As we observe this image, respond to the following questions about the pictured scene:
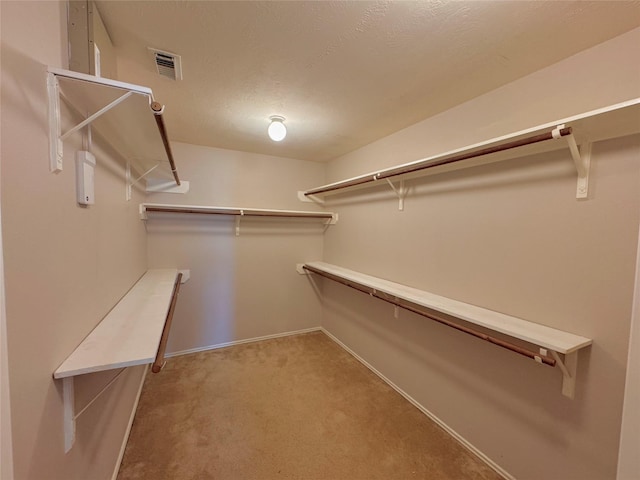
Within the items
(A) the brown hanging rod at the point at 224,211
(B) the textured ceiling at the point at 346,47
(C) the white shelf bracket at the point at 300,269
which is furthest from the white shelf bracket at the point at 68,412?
(C) the white shelf bracket at the point at 300,269

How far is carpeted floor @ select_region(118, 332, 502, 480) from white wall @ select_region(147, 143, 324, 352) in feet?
1.92

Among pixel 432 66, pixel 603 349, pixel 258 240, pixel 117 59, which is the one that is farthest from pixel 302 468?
pixel 117 59

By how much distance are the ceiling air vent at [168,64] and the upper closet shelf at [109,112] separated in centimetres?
42

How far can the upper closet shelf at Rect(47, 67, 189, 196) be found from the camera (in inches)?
32.0

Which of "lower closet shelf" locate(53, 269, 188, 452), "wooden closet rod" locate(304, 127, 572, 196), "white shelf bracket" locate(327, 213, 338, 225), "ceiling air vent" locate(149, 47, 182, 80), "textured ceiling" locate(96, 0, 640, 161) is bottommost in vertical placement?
"lower closet shelf" locate(53, 269, 188, 452)

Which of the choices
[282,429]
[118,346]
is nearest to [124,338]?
[118,346]

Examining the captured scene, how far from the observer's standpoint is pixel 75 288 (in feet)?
3.19

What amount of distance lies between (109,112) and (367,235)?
222 cm

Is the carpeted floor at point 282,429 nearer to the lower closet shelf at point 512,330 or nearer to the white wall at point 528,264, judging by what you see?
the white wall at point 528,264

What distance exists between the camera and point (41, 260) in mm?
754

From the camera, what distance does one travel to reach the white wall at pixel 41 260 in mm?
628

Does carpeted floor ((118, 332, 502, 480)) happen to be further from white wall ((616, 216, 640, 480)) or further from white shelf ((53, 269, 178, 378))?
white wall ((616, 216, 640, 480))

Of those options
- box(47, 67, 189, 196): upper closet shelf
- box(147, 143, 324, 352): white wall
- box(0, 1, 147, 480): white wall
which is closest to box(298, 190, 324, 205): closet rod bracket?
box(147, 143, 324, 352): white wall

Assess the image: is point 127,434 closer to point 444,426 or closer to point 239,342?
point 239,342
